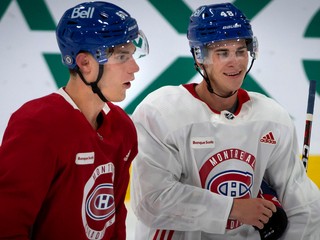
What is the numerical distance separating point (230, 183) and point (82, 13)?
2.27 feet

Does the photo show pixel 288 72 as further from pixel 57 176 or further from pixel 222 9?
pixel 57 176

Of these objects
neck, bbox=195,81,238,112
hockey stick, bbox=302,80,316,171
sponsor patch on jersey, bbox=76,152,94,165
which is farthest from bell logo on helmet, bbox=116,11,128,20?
hockey stick, bbox=302,80,316,171

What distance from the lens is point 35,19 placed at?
10.8ft

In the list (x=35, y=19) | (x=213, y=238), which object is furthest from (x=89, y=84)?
(x=35, y=19)

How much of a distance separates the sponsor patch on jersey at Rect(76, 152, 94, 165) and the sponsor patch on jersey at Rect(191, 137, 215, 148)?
16.9 inches

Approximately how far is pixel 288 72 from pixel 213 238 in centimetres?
184

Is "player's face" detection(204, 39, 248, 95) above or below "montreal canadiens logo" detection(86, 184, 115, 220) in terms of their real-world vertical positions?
above

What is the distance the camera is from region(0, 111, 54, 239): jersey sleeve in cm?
120

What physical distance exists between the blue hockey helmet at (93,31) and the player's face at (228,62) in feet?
1.38

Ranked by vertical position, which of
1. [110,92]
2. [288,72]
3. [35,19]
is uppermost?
[110,92]

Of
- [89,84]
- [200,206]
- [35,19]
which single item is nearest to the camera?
[89,84]

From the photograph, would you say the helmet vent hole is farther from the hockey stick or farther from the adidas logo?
the hockey stick

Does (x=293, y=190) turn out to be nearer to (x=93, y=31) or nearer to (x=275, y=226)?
(x=275, y=226)

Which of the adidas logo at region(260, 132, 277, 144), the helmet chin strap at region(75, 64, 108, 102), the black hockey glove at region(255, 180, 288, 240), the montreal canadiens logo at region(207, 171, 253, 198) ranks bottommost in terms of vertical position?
the black hockey glove at region(255, 180, 288, 240)
